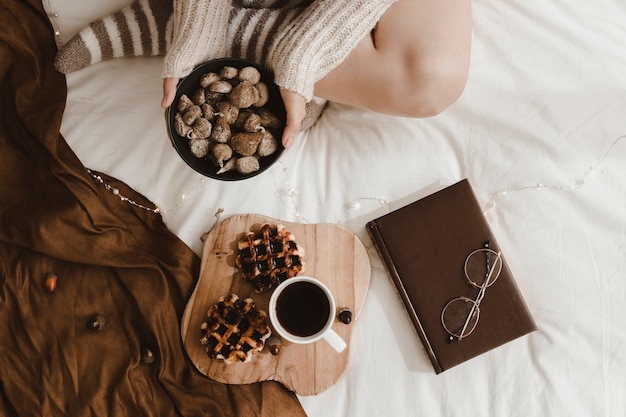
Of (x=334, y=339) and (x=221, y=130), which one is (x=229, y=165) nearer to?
(x=221, y=130)

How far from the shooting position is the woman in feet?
2.63

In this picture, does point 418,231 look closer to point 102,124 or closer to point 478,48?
point 478,48

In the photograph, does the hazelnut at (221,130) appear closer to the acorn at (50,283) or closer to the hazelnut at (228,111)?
the hazelnut at (228,111)

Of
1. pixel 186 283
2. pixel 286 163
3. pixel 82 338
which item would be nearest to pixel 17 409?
pixel 82 338

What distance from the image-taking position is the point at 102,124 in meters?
0.96

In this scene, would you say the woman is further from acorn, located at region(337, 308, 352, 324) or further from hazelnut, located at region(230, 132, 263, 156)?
acorn, located at region(337, 308, 352, 324)

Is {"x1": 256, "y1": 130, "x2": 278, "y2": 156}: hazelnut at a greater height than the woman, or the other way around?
the woman

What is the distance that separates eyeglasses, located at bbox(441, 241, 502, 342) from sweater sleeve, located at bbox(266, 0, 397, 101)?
36 centimetres

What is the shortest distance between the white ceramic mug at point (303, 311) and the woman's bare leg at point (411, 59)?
0.30m

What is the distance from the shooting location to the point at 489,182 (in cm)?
96

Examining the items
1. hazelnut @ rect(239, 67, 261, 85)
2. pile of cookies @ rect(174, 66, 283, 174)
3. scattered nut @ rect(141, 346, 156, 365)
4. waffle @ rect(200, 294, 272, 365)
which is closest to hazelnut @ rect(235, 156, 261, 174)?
pile of cookies @ rect(174, 66, 283, 174)

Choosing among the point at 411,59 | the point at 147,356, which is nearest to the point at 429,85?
the point at 411,59

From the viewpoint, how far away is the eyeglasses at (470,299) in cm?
89

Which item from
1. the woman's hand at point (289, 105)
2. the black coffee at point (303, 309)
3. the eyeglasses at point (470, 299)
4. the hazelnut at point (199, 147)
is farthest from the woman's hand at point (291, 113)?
the eyeglasses at point (470, 299)
